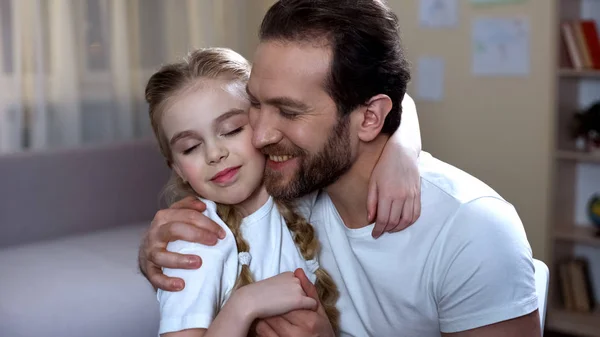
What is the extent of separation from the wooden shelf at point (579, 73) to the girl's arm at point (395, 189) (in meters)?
2.24

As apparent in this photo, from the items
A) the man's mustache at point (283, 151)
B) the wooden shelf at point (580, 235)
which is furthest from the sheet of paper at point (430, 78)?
the man's mustache at point (283, 151)

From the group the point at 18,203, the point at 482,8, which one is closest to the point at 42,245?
the point at 18,203

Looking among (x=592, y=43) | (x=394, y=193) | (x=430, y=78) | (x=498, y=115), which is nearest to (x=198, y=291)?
(x=394, y=193)

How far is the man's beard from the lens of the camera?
1.45 m

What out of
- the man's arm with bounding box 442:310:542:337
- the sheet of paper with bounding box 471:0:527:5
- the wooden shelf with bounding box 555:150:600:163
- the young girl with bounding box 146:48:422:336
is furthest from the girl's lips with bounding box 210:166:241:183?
the sheet of paper with bounding box 471:0:527:5

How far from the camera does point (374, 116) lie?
58.9 inches

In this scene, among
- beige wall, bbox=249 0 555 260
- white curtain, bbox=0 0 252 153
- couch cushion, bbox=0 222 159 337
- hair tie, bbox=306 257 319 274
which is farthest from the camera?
beige wall, bbox=249 0 555 260

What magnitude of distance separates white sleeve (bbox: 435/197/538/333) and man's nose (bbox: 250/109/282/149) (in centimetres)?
38

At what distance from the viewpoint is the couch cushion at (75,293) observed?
2408mm

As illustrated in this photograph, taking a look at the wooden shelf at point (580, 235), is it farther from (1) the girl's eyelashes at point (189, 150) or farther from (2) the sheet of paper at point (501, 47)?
(1) the girl's eyelashes at point (189, 150)

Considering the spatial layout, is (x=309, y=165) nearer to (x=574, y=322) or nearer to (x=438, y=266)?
(x=438, y=266)

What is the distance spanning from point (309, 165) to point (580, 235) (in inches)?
101

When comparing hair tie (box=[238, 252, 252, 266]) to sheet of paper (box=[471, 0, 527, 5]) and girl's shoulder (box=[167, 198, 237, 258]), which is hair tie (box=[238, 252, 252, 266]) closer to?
girl's shoulder (box=[167, 198, 237, 258])

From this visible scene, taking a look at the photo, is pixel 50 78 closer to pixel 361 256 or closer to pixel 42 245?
pixel 42 245
